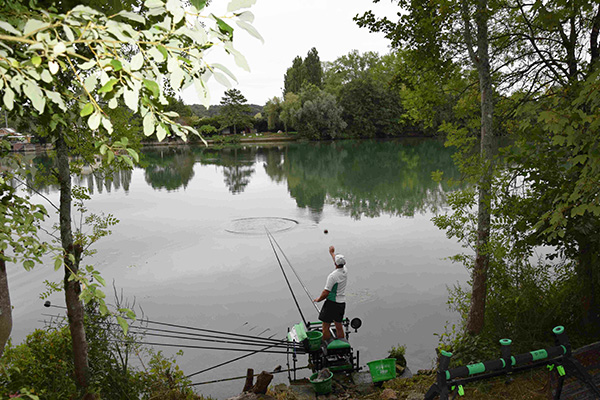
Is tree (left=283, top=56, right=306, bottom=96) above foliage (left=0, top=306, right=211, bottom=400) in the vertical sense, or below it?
above

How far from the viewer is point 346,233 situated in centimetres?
1597

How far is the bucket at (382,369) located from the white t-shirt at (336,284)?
1105mm

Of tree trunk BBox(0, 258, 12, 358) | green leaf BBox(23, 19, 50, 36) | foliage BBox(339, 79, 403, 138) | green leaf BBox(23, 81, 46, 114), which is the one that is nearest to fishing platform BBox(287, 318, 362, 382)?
tree trunk BBox(0, 258, 12, 358)

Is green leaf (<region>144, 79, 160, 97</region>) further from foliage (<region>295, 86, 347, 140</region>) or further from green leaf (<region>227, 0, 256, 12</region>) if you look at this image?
foliage (<region>295, 86, 347, 140</region>)

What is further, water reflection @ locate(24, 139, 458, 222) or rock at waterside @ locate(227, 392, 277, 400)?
water reflection @ locate(24, 139, 458, 222)

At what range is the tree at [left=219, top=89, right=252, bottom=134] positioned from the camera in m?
70.3

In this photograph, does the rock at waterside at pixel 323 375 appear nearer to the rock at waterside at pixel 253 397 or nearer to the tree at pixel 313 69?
the rock at waterside at pixel 253 397

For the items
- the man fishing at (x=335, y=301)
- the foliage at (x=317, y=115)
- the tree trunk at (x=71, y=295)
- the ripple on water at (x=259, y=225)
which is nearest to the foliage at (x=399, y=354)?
the man fishing at (x=335, y=301)

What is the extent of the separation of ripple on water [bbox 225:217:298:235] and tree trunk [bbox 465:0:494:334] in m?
11.2

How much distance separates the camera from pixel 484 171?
554 centimetres

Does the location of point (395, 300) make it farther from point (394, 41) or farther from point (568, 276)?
point (394, 41)

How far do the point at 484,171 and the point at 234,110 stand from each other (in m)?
68.7

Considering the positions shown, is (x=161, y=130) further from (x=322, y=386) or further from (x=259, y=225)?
(x=259, y=225)

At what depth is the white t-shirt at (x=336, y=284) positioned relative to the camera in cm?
670
